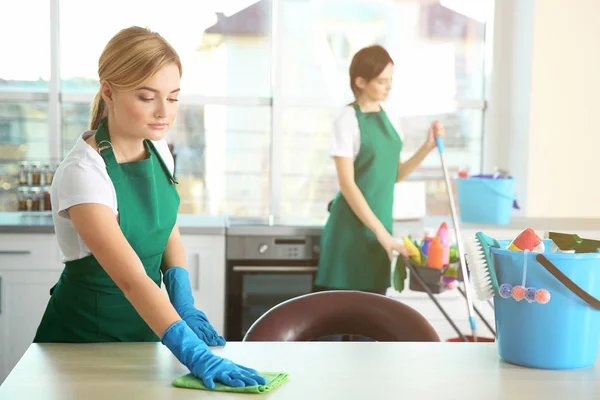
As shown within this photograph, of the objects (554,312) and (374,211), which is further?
(374,211)

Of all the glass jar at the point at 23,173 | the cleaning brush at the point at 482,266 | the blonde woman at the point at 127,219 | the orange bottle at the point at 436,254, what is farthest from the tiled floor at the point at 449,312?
the cleaning brush at the point at 482,266

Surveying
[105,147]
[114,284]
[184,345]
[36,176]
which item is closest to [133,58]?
[105,147]

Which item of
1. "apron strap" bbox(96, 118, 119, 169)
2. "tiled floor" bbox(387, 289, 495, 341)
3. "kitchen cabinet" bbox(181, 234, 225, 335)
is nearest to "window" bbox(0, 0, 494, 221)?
"kitchen cabinet" bbox(181, 234, 225, 335)

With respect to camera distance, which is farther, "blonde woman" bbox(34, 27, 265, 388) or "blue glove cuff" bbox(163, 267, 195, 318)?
"blue glove cuff" bbox(163, 267, 195, 318)

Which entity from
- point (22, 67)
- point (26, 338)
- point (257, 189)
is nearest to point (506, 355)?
point (26, 338)

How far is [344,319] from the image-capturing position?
6.53ft

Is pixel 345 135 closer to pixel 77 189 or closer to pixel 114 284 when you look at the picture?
pixel 114 284

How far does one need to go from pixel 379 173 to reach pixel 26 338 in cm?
163

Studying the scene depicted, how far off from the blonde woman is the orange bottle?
4.10 ft

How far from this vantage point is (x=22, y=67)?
423 cm

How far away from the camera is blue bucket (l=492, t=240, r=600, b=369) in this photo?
59.4 inches

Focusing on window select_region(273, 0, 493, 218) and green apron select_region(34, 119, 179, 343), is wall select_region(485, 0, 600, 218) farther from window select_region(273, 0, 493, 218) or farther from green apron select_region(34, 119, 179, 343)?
green apron select_region(34, 119, 179, 343)

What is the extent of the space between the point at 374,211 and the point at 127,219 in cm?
161

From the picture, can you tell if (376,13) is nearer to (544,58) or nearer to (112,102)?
(544,58)
